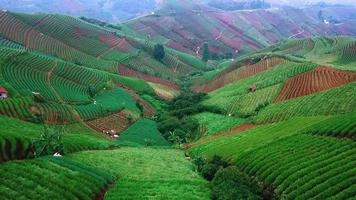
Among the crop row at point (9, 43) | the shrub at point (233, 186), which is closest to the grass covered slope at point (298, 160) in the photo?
the shrub at point (233, 186)

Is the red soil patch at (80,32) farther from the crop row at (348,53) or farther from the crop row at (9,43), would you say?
the crop row at (348,53)

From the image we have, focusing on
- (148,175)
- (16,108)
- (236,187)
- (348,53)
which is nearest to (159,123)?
(16,108)

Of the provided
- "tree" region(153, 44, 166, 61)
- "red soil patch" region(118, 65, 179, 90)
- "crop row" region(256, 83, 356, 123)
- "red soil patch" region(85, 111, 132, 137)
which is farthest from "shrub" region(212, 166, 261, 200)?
"tree" region(153, 44, 166, 61)

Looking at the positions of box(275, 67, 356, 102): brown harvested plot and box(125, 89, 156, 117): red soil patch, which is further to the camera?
box(125, 89, 156, 117): red soil patch

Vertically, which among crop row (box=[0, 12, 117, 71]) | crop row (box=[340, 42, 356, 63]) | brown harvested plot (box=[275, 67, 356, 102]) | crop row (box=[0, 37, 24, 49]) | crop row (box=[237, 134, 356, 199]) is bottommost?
crop row (box=[0, 12, 117, 71])

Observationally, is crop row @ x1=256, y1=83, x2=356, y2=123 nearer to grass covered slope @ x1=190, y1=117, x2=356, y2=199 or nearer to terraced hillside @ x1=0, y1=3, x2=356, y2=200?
terraced hillside @ x1=0, y1=3, x2=356, y2=200

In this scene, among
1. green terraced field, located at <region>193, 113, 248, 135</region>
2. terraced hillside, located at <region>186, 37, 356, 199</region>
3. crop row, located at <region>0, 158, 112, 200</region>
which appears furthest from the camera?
green terraced field, located at <region>193, 113, 248, 135</region>

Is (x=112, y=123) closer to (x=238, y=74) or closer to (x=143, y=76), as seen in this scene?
(x=238, y=74)
